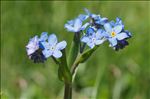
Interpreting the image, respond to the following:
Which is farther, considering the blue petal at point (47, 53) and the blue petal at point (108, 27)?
the blue petal at point (108, 27)

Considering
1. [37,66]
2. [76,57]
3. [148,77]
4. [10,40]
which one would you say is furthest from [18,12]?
[76,57]

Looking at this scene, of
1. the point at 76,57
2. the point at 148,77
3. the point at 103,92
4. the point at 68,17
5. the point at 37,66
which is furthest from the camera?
the point at 68,17

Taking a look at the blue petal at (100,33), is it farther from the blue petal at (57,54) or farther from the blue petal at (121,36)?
the blue petal at (57,54)

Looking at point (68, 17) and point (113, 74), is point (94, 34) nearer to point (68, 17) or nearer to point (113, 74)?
point (113, 74)

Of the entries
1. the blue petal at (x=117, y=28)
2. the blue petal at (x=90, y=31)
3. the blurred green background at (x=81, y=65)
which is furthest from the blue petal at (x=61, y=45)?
the blurred green background at (x=81, y=65)

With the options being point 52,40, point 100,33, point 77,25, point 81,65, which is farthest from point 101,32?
point 81,65

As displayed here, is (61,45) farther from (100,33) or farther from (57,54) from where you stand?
(100,33)

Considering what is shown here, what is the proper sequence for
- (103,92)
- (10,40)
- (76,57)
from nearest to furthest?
1. (76,57)
2. (103,92)
3. (10,40)
